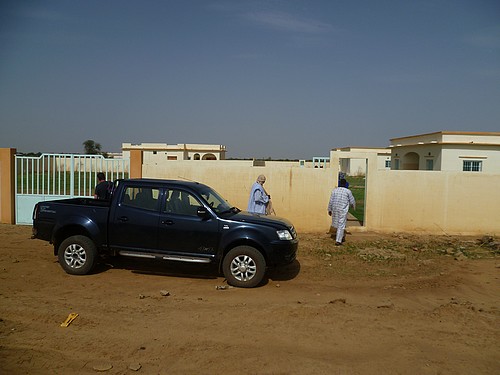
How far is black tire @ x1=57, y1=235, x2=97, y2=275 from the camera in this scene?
720 centimetres

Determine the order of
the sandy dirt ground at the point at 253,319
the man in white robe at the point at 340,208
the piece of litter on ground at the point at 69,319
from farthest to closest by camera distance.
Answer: the man in white robe at the point at 340,208 < the piece of litter on ground at the point at 69,319 < the sandy dirt ground at the point at 253,319

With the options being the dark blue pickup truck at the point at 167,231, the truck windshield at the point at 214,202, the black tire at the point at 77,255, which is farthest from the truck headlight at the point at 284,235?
the black tire at the point at 77,255

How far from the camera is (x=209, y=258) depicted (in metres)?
6.90

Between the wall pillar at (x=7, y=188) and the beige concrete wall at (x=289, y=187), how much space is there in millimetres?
3919

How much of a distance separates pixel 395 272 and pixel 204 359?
5124 mm

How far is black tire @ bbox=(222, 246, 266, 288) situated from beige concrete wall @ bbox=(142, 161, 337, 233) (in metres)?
5.52

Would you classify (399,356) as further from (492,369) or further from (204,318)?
(204,318)

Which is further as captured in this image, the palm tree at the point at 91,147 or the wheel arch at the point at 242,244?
the palm tree at the point at 91,147

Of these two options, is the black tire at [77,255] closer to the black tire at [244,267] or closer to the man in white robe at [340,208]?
the black tire at [244,267]

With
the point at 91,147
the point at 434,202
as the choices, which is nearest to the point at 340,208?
the point at 434,202

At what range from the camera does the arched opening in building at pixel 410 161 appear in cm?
3459

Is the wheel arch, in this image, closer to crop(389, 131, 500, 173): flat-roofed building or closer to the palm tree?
crop(389, 131, 500, 173): flat-roofed building

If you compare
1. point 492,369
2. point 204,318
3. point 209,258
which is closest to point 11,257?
point 209,258

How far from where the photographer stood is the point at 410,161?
116 feet
